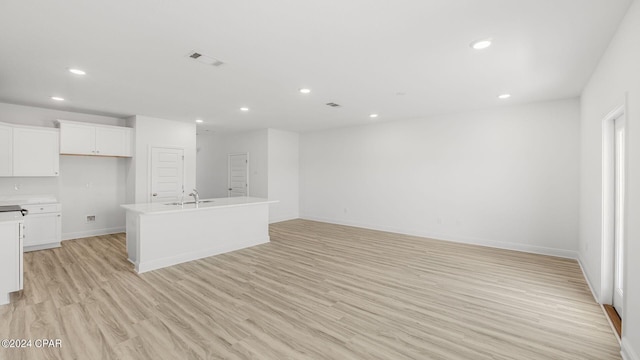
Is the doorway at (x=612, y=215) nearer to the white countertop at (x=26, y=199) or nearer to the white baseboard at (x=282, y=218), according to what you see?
the white baseboard at (x=282, y=218)

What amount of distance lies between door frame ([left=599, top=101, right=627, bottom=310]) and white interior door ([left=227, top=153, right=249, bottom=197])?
7396 mm

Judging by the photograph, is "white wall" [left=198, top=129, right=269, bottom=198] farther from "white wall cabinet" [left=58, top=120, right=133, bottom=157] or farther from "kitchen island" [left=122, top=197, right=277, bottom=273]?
"white wall cabinet" [left=58, top=120, right=133, bottom=157]

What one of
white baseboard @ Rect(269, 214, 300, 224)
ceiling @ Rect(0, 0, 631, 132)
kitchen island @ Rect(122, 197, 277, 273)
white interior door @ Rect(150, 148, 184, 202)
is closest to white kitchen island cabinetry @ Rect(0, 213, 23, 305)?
kitchen island @ Rect(122, 197, 277, 273)

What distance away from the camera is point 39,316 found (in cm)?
274

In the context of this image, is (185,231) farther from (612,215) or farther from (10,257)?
(612,215)

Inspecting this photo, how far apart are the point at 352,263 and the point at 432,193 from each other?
282 cm

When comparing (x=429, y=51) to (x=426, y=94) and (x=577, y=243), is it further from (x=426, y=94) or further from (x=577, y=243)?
(x=577, y=243)

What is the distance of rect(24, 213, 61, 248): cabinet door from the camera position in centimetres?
489

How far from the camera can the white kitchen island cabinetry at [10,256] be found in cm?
300

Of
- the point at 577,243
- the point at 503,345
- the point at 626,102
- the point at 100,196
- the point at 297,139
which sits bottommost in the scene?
the point at 503,345

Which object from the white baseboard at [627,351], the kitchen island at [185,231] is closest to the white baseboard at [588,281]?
the white baseboard at [627,351]

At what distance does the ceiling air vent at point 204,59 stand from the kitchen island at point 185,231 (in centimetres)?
220

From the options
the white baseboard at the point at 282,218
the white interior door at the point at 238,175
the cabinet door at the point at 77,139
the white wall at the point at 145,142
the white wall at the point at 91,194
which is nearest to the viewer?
the cabinet door at the point at 77,139

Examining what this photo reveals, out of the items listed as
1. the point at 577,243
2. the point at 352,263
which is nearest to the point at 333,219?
the point at 352,263
